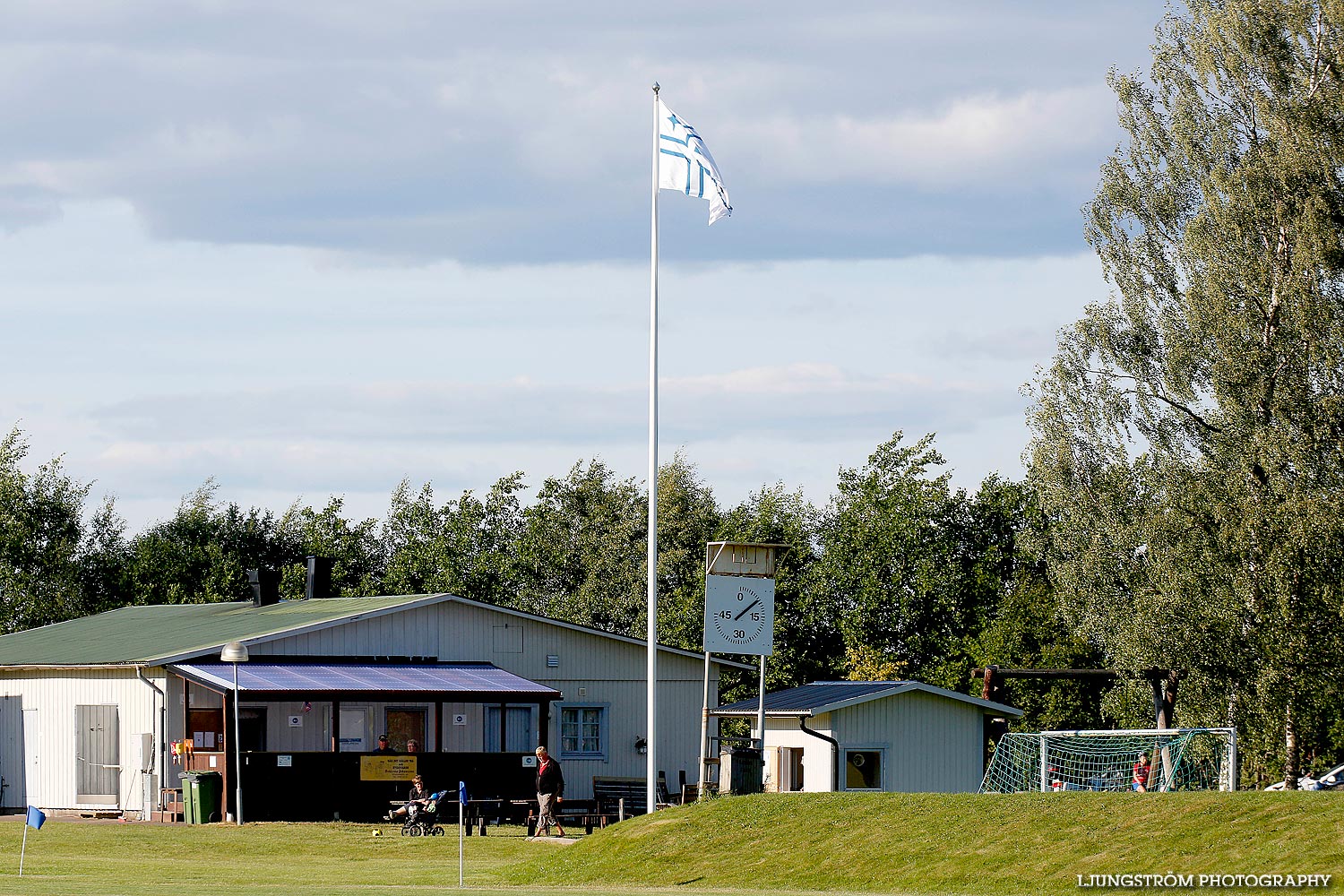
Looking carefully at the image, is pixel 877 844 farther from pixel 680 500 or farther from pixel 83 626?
pixel 680 500

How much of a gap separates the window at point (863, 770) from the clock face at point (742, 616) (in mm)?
11231

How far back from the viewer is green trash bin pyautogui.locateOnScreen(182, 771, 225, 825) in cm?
3062

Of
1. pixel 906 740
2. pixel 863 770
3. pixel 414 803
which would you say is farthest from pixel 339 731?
pixel 906 740

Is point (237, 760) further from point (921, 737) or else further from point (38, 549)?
point (38, 549)

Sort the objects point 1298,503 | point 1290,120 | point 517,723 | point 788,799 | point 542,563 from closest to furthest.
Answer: point 788,799, point 1298,503, point 1290,120, point 517,723, point 542,563

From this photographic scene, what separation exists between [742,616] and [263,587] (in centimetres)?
1857

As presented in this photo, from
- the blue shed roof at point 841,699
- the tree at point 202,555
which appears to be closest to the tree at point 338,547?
the tree at point 202,555

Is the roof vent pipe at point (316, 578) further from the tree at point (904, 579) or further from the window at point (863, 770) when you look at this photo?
the tree at point (904, 579)

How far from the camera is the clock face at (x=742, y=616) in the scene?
84.3 feet

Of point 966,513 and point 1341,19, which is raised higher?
point 1341,19

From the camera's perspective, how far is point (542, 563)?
65500mm

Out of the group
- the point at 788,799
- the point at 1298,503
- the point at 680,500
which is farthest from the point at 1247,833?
the point at 680,500

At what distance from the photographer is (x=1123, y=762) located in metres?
29.8

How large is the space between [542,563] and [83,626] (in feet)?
79.0
